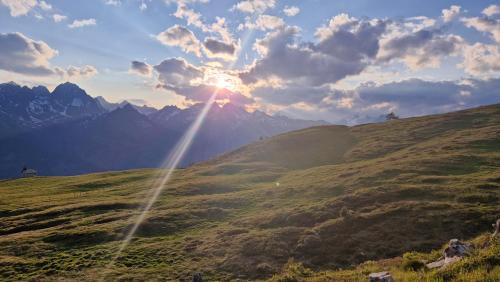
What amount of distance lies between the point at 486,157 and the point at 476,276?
68.3 m

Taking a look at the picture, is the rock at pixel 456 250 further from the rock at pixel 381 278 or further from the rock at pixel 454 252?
the rock at pixel 381 278

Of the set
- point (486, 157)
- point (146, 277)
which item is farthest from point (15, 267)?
point (486, 157)

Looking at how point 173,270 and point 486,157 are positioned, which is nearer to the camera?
point 173,270

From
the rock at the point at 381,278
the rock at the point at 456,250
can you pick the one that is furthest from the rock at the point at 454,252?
the rock at the point at 381,278

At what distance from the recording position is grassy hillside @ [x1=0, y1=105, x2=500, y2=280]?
38.2m

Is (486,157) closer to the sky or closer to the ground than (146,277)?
closer to the sky

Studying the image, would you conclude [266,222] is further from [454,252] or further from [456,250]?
[456,250]

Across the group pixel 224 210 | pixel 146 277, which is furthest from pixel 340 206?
pixel 146 277

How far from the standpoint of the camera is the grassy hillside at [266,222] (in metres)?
38.2

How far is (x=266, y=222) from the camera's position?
166 ft

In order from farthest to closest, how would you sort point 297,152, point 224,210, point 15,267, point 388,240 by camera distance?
1. point 297,152
2. point 224,210
3. point 15,267
4. point 388,240

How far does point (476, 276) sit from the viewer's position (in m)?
15.5

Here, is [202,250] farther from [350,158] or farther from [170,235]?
[350,158]

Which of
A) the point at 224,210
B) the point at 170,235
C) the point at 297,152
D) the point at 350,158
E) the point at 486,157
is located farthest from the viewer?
the point at 297,152
